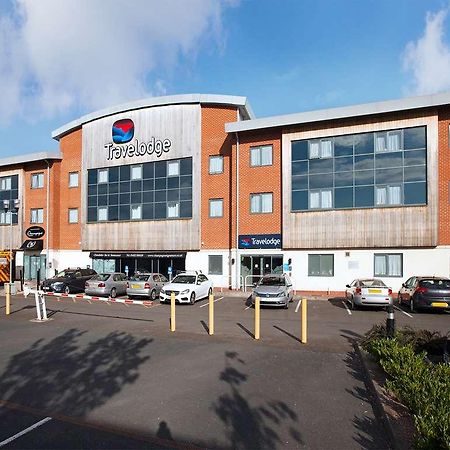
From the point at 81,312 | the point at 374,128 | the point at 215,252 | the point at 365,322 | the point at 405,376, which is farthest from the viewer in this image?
the point at 215,252

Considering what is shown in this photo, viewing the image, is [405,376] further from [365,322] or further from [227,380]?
[365,322]

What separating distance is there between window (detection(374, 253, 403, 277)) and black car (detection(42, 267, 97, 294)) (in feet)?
56.4

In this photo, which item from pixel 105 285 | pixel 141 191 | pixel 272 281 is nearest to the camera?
pixel 272 281

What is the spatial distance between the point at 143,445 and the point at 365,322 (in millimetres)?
10768

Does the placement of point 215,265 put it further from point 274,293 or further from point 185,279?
point 274,293

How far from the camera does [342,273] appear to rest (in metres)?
22.8

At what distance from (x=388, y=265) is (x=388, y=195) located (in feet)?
12.9

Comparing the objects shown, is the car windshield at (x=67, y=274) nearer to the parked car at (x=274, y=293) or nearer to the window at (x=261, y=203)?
the window at (x=261, y=203)

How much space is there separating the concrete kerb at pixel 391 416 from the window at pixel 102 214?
84.9 feet

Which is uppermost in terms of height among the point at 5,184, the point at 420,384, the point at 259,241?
the point at 5,184

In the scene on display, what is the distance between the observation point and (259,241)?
80.3 ft

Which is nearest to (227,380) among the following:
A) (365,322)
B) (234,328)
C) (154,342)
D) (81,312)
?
(154,342)

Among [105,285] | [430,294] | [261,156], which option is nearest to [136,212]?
[105,285]

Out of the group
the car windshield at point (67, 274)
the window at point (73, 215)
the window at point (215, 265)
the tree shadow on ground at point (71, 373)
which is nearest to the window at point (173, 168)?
the window at point (215, 265)
